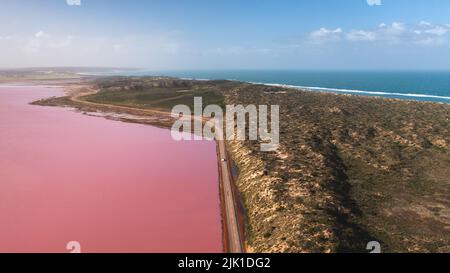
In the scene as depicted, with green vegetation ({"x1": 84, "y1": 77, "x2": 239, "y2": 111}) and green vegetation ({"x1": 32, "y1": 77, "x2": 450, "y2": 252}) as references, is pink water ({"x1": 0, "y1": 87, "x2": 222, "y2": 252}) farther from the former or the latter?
green vegetation ({"x1": 84, "y1": 77, "x2": 239, "y2": 111})

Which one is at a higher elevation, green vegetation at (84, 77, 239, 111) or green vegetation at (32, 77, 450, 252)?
green vegetation at (84, 77, 239, 111)

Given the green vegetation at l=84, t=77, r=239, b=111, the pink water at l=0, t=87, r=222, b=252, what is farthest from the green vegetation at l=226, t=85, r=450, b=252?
the green vegetation at l=84, t=77, r=239, b=111

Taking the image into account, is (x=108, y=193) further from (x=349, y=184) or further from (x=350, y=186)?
(x=349, y=184)

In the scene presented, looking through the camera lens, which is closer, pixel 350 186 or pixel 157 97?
pixel 350 186

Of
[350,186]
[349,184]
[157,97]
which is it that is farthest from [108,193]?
[157,97]

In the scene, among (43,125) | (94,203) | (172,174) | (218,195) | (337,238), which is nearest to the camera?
(337,238)
